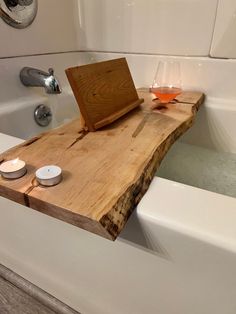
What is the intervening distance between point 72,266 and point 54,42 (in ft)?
3.18

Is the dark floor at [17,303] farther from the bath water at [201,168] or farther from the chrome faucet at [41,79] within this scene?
the chrome faucet at [41,79]

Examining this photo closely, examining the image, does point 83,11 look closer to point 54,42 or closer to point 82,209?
point 54,42

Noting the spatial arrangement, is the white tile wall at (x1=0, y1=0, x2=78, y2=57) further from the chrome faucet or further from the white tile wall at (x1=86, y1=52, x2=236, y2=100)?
the white tile wall at (x1=86, y1=52, x2=236, y2=100)

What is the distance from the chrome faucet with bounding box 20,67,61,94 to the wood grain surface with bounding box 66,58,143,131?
0.71 feet

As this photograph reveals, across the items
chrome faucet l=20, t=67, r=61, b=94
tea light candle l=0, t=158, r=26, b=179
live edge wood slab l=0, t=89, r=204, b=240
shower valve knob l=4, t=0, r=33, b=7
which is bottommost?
live edge wood slab l=0, t=89, r=204, b=240

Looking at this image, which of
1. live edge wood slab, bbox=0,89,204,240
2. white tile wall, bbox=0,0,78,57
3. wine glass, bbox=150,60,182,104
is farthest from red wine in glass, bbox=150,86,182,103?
white tile wall, bbox=0,0,78,57

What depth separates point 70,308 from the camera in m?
0.76

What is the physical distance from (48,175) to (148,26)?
36.1 inches

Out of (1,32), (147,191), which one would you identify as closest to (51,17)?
(1,32)

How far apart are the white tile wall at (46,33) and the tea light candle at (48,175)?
27.0 inches

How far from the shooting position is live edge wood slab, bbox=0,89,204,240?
14.7 inches

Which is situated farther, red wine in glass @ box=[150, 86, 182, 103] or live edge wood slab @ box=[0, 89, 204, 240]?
red wine in glass @ box=[150, 86, 182, 103]

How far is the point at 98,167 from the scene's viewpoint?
1.58 feet

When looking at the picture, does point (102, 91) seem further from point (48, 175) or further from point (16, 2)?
point (16, 2)
